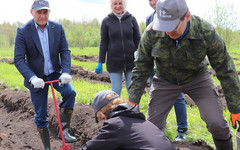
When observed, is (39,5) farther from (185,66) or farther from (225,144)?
(225,144)

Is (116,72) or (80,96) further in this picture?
Result: (80,96)

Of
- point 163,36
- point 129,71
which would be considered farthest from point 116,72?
point 163,36

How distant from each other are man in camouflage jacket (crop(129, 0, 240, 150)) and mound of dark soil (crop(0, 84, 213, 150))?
0.66 meters

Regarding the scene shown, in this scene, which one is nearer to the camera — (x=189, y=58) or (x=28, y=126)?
(x=189, y=58)

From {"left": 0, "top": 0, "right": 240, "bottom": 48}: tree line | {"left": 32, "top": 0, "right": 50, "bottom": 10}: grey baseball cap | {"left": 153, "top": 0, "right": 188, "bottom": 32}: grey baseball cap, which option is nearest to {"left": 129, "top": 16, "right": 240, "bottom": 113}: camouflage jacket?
{"left": 153, "top": 0, "right": 188, "bottom": 32}: grey baseball cap

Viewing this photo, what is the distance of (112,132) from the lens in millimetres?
1858

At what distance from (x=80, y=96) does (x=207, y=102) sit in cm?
371

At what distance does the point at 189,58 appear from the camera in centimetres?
262

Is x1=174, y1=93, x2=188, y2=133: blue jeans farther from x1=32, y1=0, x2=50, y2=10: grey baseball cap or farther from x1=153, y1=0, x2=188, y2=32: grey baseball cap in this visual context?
x1=32, y1=0, x2=50, y2=10: grey baseball cap

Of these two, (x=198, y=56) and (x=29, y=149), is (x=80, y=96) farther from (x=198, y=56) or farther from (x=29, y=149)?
(x=198, y=56)

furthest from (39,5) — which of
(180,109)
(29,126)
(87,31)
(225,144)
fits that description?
(87,31)

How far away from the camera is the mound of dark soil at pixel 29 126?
13.8ft

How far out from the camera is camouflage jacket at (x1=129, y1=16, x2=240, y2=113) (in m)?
2.52

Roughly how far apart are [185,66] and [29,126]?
3792 millimetres
